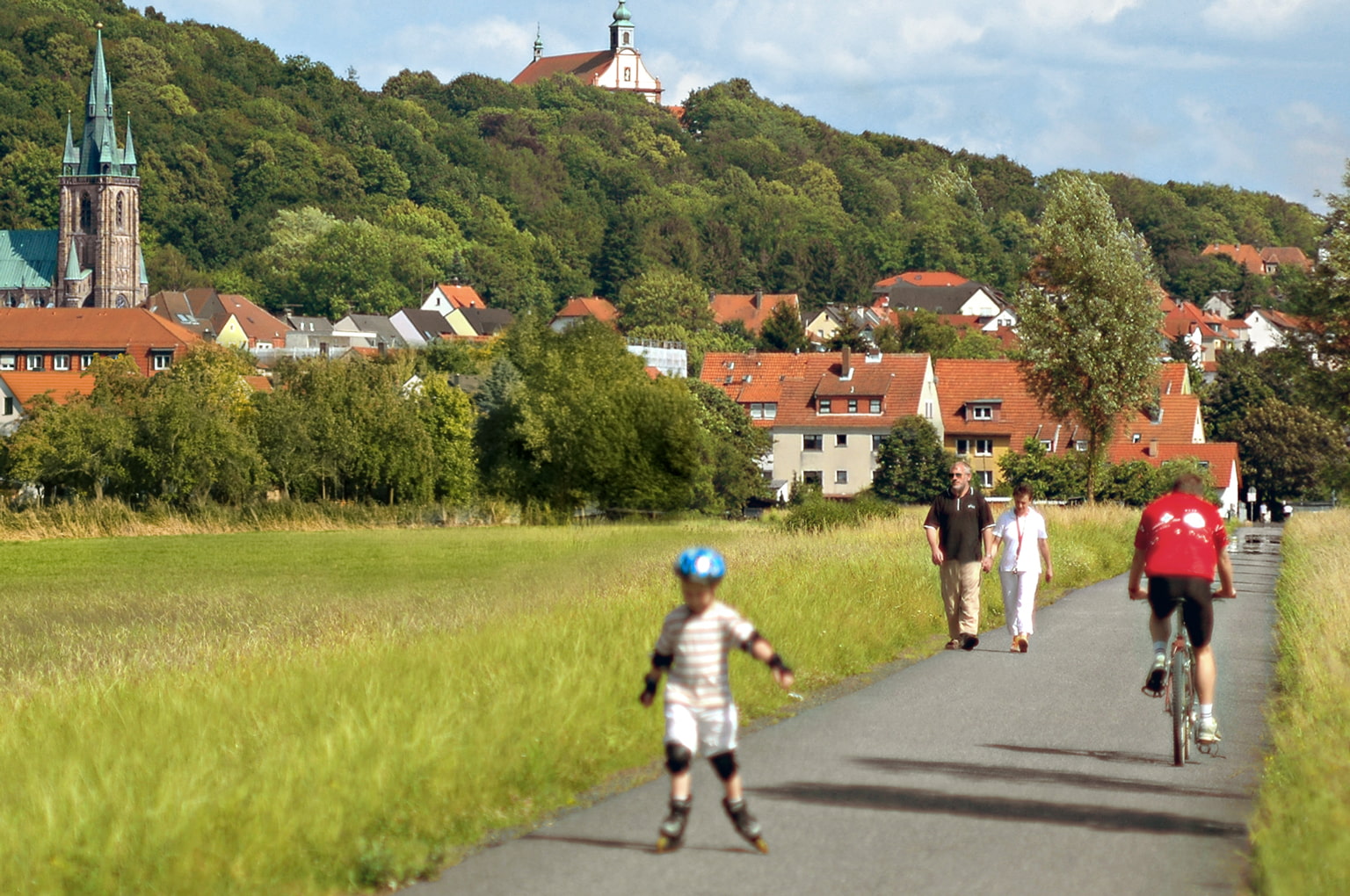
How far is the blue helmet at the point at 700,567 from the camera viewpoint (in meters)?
7.21

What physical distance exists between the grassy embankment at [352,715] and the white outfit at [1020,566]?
1.12 meters

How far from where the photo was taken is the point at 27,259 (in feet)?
614

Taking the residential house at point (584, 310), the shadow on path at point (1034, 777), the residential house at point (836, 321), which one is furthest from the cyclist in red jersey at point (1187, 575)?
the residential house at point (584, 310)

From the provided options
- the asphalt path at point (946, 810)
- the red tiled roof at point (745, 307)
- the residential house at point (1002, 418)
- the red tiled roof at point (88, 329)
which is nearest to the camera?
the asphalt path at point (946, 810)

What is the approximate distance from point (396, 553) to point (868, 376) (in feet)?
212

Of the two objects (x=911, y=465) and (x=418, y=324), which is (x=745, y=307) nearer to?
(x=418, y=324)

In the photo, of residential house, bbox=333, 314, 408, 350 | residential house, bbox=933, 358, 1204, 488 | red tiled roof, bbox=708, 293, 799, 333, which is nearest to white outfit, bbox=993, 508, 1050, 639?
residential house, bbox=933, 358, 1204, 488

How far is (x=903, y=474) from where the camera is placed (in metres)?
95.5

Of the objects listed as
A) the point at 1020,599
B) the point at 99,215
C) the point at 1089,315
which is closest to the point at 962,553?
the point at 1020,599

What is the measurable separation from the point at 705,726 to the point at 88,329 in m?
135

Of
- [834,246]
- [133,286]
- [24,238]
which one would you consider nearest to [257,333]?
[133,286]

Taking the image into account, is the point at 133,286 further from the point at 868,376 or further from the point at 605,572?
the point at 605,572

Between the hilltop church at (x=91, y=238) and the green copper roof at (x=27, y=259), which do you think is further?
the green copper roof at (x=27, y=259)

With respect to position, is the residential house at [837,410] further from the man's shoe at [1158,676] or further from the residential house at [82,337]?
the man's shoe at [1158,676]
